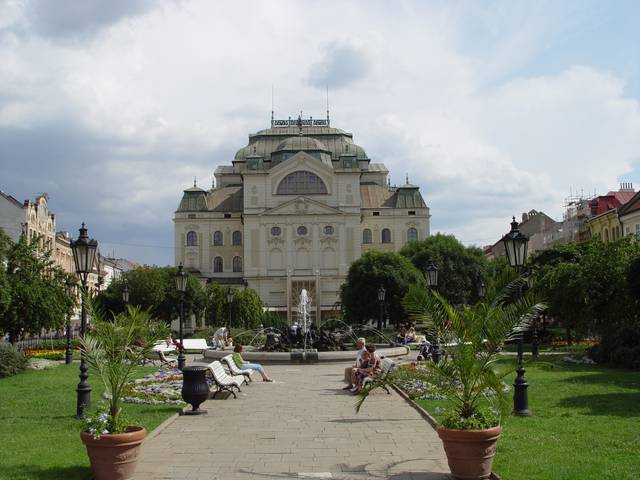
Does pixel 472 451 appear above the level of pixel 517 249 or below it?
below

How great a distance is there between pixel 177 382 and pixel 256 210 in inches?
2851

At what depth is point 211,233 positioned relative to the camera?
97.0 m

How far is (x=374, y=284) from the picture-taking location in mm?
64438

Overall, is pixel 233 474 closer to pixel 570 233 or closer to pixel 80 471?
pixel 80 471

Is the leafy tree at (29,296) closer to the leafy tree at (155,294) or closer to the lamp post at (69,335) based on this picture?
the lamp post at (69,335)

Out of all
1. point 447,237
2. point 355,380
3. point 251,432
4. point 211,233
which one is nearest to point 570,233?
point 447,237

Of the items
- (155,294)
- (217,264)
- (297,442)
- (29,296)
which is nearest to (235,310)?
(155,294)

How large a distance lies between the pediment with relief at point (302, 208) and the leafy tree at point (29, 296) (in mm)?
56450

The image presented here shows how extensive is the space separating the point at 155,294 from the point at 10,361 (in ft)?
142

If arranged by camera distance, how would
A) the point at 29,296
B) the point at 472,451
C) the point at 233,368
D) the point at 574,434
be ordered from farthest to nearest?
1. the point at 29,296
2. the point at 233,368
3. the point at 574,434
4. the point at 472,451

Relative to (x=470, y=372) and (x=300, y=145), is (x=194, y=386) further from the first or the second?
(x=300, y=145)

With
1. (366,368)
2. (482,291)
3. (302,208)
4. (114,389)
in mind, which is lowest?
(366,368)

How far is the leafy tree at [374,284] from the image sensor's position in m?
63.1

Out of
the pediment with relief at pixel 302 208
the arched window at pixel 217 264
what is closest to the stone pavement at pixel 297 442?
the pediment with relief at pixel 302 208
